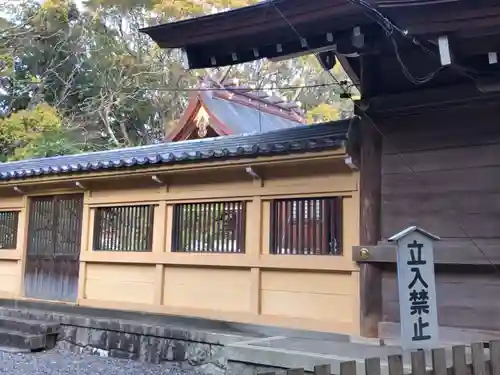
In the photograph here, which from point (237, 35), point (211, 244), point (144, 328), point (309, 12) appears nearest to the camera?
point (309, 12)

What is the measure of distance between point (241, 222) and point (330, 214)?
1254 mm

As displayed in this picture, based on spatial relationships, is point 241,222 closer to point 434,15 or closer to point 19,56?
point 434,15

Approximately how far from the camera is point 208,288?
7.25 m

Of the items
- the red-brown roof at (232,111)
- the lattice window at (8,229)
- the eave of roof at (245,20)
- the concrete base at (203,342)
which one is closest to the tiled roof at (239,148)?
the lattice window at (8,229)

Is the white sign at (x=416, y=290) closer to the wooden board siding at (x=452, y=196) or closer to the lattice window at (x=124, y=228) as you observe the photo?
the wooden board siding at (x=452, y=196)

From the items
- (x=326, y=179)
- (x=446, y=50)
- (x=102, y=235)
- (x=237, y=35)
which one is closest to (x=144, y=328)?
(x=102, y=235)

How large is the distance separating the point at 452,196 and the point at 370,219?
2.78 feet

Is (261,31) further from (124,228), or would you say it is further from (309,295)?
(124,228)

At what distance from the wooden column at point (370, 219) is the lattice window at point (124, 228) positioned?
10.9ft

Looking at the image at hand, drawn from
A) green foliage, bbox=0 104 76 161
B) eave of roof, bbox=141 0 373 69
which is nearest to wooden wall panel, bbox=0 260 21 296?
eave of roof, bbox=141 0 373 69

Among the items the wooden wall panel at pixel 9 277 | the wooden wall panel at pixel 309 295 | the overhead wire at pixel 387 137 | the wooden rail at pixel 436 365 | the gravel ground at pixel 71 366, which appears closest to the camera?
the wooden rail at pixel 436 365

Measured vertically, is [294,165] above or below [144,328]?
above

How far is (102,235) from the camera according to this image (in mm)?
8578

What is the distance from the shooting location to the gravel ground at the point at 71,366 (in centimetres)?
642
